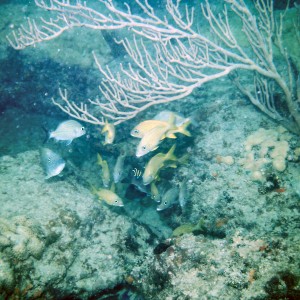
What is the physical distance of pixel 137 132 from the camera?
143 inches

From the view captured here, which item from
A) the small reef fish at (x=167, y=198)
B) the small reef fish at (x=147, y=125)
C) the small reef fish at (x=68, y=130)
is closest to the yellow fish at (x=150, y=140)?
the small reef fish at (x=147, y=125)

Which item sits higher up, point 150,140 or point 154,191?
point 150,140

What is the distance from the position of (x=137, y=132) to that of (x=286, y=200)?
260 cm

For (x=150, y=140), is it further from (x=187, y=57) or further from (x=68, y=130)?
(x=68, y=130)

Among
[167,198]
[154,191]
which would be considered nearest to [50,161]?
[154,191]

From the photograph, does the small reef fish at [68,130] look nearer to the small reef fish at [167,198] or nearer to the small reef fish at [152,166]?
the small reef fish at [152,166]

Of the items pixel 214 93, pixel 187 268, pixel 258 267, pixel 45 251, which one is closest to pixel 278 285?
pixel 258 267

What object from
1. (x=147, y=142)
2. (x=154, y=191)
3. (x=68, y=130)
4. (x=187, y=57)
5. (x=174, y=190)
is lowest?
(x=154, y=191)

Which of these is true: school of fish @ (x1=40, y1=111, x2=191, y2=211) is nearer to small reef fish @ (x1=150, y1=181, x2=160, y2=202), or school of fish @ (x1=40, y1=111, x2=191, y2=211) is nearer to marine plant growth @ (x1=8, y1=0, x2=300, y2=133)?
small reef fish @ (x1=150, y1=181, x2=160, y2=202)

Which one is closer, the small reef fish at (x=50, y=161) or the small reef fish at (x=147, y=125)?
the small reef fish at (x=147, y=125)

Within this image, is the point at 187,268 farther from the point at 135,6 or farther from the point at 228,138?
the point at 135,6

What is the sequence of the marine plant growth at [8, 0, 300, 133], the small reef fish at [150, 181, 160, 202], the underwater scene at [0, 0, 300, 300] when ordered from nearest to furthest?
the underwater scene at [0, 0, 300, 300]
the marine plant growth at [8, 0, 300, 133]
the small reef fish at [150, 181, 160, 202]

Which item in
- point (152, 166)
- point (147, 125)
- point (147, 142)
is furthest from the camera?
point (152, 166)

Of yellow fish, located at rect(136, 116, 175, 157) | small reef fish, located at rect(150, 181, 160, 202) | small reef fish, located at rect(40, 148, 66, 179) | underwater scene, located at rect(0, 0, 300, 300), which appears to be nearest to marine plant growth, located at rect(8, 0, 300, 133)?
underwater scene, located at rect(0, 0, 300, 300)
